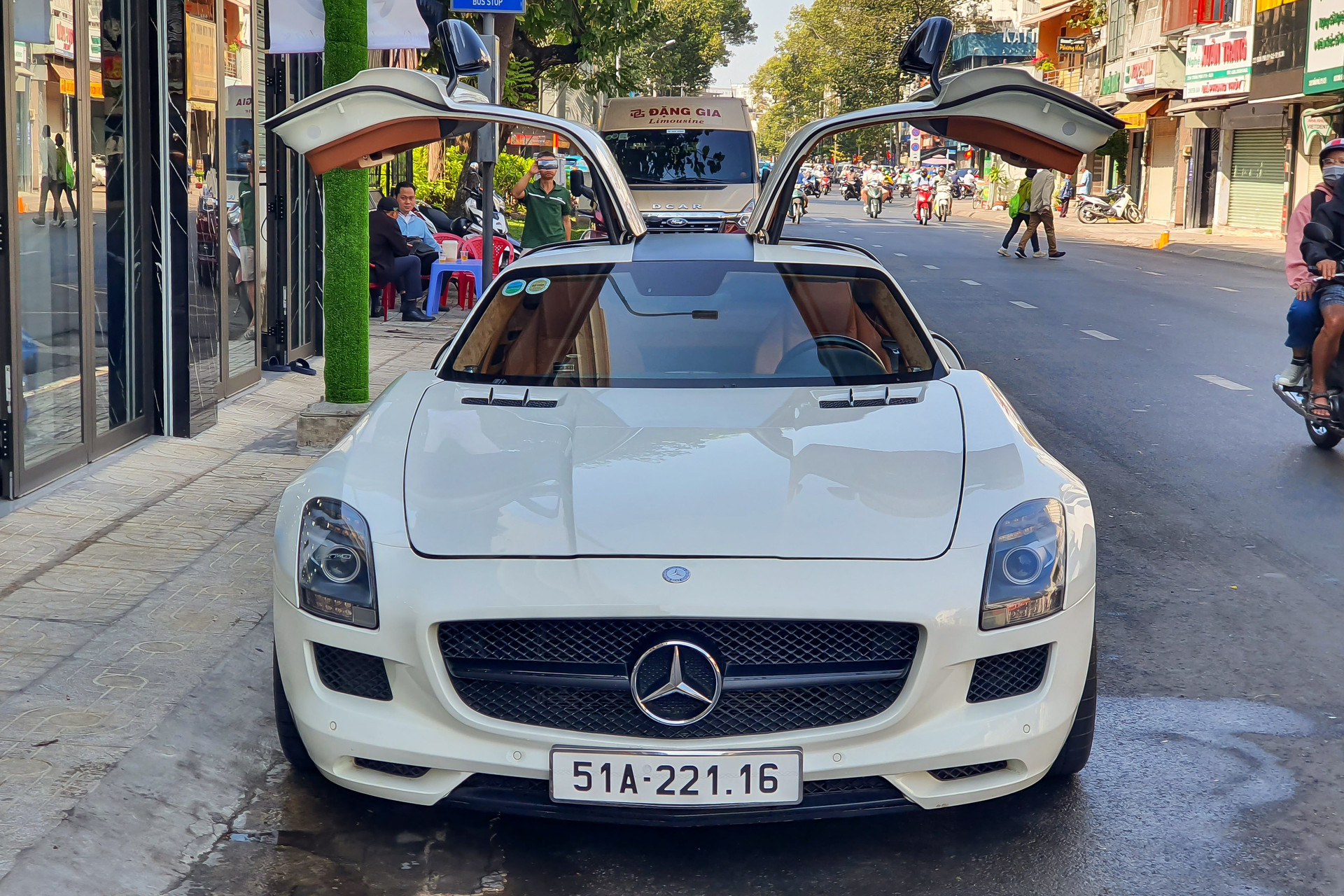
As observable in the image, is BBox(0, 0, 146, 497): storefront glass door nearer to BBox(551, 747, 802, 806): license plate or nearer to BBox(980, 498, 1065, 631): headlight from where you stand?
BBox(551, 747, 802, 806): license plate

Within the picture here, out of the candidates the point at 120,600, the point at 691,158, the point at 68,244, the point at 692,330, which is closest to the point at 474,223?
the point at 691,158

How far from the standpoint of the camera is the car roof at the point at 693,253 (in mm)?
5051

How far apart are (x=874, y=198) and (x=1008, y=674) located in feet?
154

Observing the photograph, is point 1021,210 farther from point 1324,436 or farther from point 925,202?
point 1324,436

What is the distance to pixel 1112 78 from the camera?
5247 cm

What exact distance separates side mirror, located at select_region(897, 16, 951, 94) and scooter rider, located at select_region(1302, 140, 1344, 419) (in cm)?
351

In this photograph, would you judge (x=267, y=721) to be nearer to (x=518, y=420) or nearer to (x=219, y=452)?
Result: (x=518, y=420)

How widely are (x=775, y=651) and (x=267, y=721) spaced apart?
170cm

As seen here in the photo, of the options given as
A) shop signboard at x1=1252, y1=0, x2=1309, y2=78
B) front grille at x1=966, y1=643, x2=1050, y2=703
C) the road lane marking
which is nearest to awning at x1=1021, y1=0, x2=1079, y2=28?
shop signboard at x1=1252, y1=0, x2=1309, y2=78

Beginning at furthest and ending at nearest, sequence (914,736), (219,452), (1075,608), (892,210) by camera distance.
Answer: (892,210) < (219,452) < (1075,608) < (914,736)

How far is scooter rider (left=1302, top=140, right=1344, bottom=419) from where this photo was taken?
8.35 metres

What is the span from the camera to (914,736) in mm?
3232

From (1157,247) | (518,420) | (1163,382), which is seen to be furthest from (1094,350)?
(1157,247)

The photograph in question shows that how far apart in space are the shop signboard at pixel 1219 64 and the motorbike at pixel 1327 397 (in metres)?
32.9
